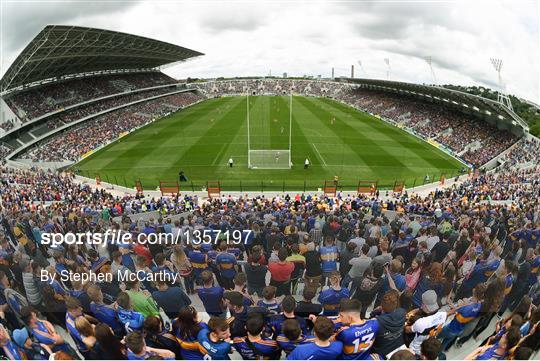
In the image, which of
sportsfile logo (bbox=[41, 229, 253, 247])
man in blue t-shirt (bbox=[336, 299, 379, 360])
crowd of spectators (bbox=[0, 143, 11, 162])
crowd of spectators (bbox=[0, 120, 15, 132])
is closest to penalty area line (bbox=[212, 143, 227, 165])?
crowd of spectators (bbox=[0, 143, 11, 162])

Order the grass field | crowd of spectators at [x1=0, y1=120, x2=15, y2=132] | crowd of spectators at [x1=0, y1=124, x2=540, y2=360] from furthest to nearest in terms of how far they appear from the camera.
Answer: crowd of spectators at [x1=0, y1=120, x2=15, y2=132], the grass field, crowd of spectators at [x1=0, y1=124, x2=540, y2=360]

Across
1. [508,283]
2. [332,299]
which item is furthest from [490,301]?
[332,299]

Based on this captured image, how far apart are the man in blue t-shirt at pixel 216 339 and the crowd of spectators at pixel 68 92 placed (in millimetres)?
48552

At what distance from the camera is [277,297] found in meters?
7.15

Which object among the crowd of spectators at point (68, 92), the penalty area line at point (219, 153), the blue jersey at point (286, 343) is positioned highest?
the crowd of spectators at point (68, 92)

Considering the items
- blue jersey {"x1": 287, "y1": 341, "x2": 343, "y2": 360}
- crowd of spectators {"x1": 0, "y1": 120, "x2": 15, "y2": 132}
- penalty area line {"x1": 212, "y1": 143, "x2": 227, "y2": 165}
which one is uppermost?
crowd of spectators {"x1": 0, "y1": 120, "x2": 15, "y2": 132}

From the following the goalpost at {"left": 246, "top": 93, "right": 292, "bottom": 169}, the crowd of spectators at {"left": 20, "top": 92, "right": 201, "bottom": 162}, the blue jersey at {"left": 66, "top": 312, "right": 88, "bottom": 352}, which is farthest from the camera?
the crowd of spectators at {"left": 20, "top": 92, "right": 201, "bottom": 162}

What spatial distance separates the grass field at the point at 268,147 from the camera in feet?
103

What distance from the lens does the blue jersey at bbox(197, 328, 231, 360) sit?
13.9 ft

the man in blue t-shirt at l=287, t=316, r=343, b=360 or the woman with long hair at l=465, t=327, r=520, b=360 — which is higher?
the man in blue t-shirt at l=287, t=316, r=343, b=360

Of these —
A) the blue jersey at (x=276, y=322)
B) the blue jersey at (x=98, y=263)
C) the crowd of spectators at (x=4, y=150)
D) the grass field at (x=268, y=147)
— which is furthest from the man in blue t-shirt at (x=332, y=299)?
the crowd of spectators at (x=4, y=150)

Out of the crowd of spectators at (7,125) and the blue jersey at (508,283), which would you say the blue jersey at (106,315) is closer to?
the blue jersey at (508,283)

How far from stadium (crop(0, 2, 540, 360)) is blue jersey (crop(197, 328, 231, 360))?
0.08 ft

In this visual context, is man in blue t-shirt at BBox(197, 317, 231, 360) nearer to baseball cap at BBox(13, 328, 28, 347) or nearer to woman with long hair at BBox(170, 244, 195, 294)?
baseball cap at BBox(13, 328, 28, 347)
